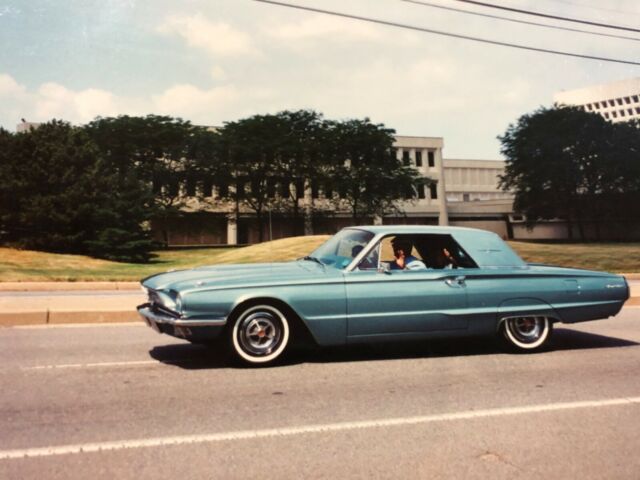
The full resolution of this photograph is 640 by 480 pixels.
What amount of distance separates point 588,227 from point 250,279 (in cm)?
6900

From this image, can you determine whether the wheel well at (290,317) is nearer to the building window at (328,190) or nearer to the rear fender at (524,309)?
the rear fender at (524,309)

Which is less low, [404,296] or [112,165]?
[112,165]

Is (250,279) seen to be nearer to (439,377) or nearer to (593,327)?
(439,377)

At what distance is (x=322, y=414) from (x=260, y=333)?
1.65 metres

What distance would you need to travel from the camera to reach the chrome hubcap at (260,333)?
5.66 m

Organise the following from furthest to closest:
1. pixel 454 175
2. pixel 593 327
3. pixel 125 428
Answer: pixel 454 175, pixel 593 327, pixel 125 428

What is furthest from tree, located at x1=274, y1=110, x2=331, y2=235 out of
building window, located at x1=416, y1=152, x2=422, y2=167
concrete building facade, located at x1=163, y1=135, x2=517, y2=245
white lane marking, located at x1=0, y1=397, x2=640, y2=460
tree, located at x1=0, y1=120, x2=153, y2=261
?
white lane marking, located at x1=0, y1=397, x2=640, y2=460

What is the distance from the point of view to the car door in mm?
5832

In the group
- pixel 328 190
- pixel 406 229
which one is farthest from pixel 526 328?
pixel 328 190

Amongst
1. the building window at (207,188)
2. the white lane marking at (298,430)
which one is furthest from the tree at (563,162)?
the white lane marking at (298,430)

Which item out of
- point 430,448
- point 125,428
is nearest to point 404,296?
point 430,448

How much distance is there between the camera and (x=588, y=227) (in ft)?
218

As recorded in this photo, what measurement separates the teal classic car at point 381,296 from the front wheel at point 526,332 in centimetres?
1

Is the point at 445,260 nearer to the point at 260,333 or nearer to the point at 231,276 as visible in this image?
the point at 260,333
